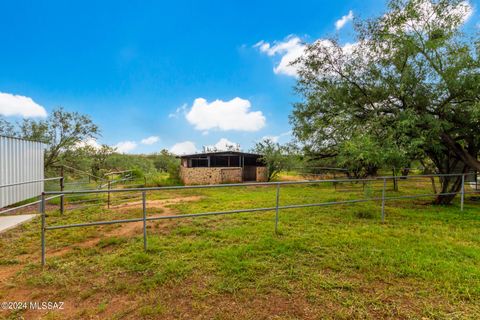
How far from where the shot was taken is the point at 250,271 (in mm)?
2594

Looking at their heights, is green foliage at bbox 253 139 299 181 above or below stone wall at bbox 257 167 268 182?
above

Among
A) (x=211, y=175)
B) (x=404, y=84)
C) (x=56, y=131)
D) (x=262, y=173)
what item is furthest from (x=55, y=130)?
(x=404, y=84)

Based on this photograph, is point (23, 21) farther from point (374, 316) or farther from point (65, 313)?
point (374, 316)

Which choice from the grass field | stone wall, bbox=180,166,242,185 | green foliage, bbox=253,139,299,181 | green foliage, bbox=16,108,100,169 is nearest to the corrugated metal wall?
the grass field

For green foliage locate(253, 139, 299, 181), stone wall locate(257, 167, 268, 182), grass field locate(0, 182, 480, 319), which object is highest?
green foliage locate(253, 139, 299, 181)

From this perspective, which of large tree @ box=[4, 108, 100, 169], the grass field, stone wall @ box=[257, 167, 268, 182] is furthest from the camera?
stone wall @ box=[257, 167, 268, 182]

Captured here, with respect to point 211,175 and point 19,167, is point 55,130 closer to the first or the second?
point 19,167

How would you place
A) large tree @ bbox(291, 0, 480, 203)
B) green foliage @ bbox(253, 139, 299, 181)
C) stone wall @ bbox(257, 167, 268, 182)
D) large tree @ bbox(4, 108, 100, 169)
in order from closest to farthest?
1. large tree @ bbox(291, 0, 480, 203)
2. large tree @ bbox(4, 108, 100, 169)
3. green foliage @ bbox(253, 139, 299, 181)
4. stone wall @ bbox(257, 167, 268, 182)

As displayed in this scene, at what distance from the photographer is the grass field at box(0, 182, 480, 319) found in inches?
A: 77.7

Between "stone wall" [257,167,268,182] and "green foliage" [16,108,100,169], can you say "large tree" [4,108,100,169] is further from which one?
"stone wall" [257,167,268,182]

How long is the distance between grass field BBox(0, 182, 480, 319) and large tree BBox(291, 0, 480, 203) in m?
2.56

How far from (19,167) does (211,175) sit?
1032 centimetres

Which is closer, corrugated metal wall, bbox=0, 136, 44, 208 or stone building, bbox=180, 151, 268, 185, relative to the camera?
corrugated metal wall, bbox=0, 136, 44, 208

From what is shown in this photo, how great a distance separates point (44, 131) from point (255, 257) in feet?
43.5
